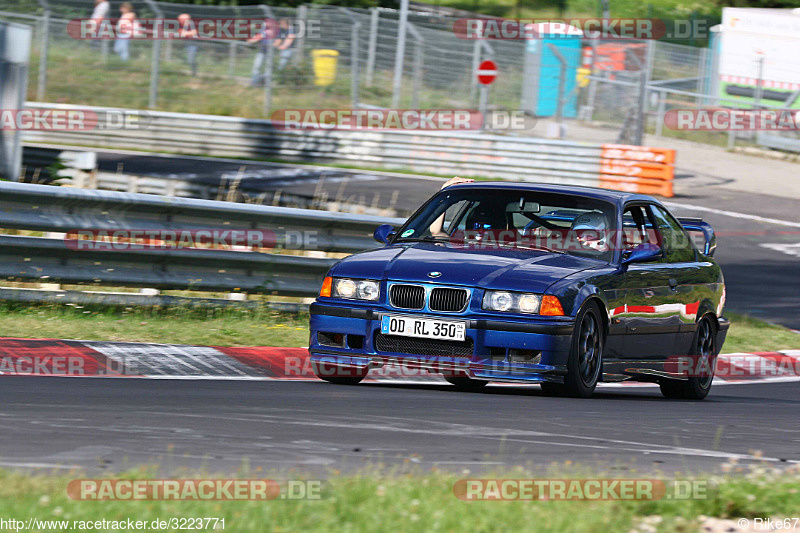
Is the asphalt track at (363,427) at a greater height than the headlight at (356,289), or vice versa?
the headlight at (356,289)

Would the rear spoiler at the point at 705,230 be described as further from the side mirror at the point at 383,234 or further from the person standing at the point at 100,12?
the person standing at the point at 100,12

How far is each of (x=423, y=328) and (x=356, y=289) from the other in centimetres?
56

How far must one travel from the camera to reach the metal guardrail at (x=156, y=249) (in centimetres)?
973

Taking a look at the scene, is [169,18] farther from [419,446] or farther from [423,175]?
[419,446]

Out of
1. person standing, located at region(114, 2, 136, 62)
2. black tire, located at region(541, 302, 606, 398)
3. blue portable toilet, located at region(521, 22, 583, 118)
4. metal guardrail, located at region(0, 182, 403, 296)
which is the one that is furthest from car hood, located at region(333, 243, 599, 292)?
person standing, located at region(114, 2, 136, 62)

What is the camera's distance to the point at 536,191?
28.1 feet

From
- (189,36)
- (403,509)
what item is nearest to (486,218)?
(403,509)

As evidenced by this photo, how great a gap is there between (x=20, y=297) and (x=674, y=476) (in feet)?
20.6

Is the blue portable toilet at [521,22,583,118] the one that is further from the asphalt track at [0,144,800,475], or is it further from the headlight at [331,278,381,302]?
the headlight at [331,278,381,302]

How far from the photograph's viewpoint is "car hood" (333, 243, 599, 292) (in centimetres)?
747

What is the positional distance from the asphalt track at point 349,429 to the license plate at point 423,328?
1.28 ft

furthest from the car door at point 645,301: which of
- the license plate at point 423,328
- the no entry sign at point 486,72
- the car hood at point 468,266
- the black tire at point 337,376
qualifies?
the no entry sign at point 486,72

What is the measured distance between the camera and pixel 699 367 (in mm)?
9461

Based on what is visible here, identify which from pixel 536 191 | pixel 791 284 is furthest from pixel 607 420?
pixel 791 284
